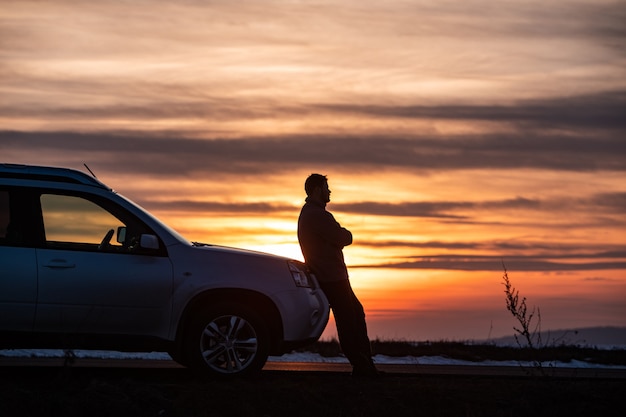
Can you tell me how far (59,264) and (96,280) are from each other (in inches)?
15.7

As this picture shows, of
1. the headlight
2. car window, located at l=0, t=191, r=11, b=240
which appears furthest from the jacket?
car window, located at l=0, t=191, r=11, b=240

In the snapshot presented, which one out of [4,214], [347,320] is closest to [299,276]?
[347,320]

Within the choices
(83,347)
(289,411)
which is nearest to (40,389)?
(83,347)

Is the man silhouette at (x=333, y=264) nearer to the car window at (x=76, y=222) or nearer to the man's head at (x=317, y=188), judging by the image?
the man's head at (x=317, y=188)

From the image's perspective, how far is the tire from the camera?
10633mm

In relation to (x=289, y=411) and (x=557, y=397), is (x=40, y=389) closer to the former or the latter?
(x=289, y=411)

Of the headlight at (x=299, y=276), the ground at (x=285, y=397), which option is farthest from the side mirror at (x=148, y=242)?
the headlight at (x=299, y=276)

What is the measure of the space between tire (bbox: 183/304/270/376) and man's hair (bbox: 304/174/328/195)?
70.1 inches

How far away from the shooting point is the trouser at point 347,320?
11648mm

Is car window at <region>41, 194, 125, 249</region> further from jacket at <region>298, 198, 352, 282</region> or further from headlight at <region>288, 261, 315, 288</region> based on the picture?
jacket at <region>298, 198, 352, 282</region>

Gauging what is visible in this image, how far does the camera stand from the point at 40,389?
9086 millimetres

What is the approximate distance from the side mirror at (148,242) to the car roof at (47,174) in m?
0.87

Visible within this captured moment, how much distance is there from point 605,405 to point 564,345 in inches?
391

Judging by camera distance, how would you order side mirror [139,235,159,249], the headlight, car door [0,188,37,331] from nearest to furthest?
car door [0,188,37,331] < side mirror [139,235,159,249] < the headlight
